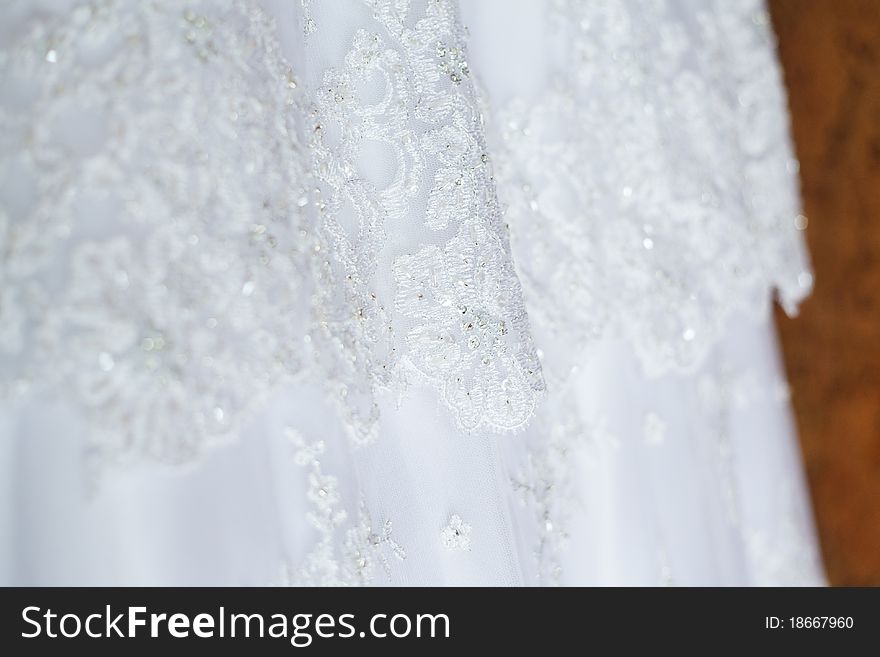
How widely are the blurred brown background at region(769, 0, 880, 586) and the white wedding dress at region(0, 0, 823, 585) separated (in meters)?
0.10

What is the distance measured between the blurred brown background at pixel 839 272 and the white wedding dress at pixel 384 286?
100mm

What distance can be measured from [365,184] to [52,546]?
0.81ft

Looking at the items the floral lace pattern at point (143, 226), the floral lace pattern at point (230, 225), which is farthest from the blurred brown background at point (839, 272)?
the floral lace pattern at point (143, 226)

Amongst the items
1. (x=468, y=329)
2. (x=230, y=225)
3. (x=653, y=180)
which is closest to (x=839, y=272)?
(x=653, y=180)

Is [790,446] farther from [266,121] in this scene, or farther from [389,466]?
[266,121]

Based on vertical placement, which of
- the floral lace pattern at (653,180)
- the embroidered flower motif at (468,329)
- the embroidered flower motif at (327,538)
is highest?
the floral lace pattern at (653,180)

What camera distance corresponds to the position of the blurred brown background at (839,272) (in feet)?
2.49

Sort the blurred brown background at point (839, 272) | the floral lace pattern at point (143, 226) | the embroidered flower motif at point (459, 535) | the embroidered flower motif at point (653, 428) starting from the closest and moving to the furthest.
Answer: the floral lace pattern at point (143, 226)
the embroidered flower motif at point (459, 535)
the embroidered flower motif at point (653, 428)
the blurred brown background at point (839, 272)

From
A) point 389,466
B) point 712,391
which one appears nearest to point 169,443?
point 389,466

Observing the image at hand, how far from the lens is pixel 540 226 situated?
0.58 meters

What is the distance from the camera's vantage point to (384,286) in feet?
1.57
